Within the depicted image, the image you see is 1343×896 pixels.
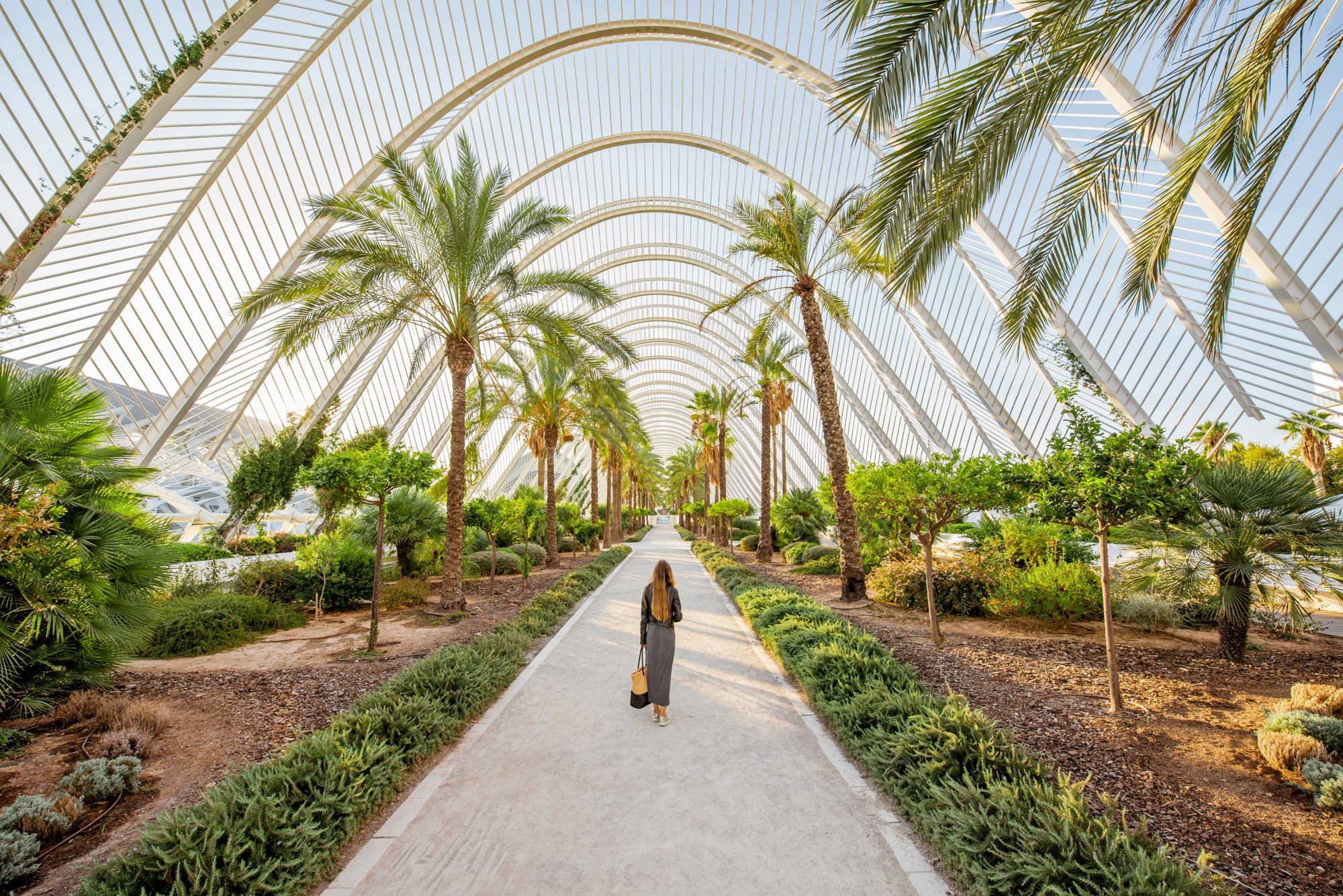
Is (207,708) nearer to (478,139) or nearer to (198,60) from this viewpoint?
(198,60)

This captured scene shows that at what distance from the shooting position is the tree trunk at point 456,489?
10938mm

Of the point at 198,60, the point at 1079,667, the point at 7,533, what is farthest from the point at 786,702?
the point at 198,60

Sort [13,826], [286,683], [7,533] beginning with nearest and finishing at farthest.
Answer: [13,826] < [7,533] < [286,683]

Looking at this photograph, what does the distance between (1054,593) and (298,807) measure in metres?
10.6

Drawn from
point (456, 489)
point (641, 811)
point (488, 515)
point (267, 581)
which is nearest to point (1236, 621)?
point (641, 811)

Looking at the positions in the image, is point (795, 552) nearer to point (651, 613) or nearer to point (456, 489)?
point (456, 489)

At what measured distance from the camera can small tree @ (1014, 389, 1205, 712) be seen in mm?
5262

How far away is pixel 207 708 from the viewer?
5750 mm

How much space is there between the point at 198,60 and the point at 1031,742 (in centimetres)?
1641

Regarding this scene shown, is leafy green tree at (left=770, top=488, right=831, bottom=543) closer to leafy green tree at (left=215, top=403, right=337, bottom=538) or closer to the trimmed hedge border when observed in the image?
leafy green tree at (left=215, top=403, right=337, bottom=538)

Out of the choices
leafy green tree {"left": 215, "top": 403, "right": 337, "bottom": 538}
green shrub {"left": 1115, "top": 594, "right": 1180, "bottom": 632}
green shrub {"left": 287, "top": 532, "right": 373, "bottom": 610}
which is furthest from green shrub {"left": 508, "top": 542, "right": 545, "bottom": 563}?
green shrub {"left": 1115, "top": 594, "right": 1180, "bottom": 632}

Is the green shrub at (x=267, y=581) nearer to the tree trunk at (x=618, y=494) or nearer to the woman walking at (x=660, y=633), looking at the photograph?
the woman walking at (x=660, y=633)

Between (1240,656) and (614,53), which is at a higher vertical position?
(614,53)

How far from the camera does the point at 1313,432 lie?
1220cm
